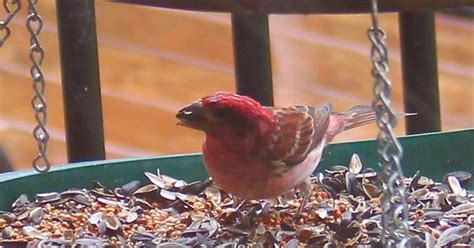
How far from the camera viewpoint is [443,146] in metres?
3.12

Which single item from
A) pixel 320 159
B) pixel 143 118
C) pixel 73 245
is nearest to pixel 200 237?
pixel 73 245

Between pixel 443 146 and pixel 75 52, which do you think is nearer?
pixel 443 146

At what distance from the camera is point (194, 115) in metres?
2.78

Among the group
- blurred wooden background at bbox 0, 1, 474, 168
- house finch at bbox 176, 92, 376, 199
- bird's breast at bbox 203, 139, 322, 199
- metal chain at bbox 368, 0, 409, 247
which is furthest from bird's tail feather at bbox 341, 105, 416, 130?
blurred wooden background at bbox 0, 1, 474, 168

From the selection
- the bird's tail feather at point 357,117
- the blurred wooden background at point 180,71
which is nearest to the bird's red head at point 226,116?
the bird's tail feather at point 357,117

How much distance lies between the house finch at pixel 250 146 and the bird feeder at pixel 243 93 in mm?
246

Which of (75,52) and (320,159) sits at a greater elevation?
(75,52)

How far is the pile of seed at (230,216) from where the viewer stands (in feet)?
8.64

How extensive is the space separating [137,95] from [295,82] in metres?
1.06

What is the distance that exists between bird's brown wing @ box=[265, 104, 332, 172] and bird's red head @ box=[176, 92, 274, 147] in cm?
6

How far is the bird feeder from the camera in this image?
10.2ft

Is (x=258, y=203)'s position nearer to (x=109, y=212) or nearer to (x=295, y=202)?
(x=295, y=202)

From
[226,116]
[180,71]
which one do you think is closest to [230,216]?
[226,116]

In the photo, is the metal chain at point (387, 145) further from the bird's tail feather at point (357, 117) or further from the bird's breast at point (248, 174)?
the bird's tail feather at point (357, 117)
